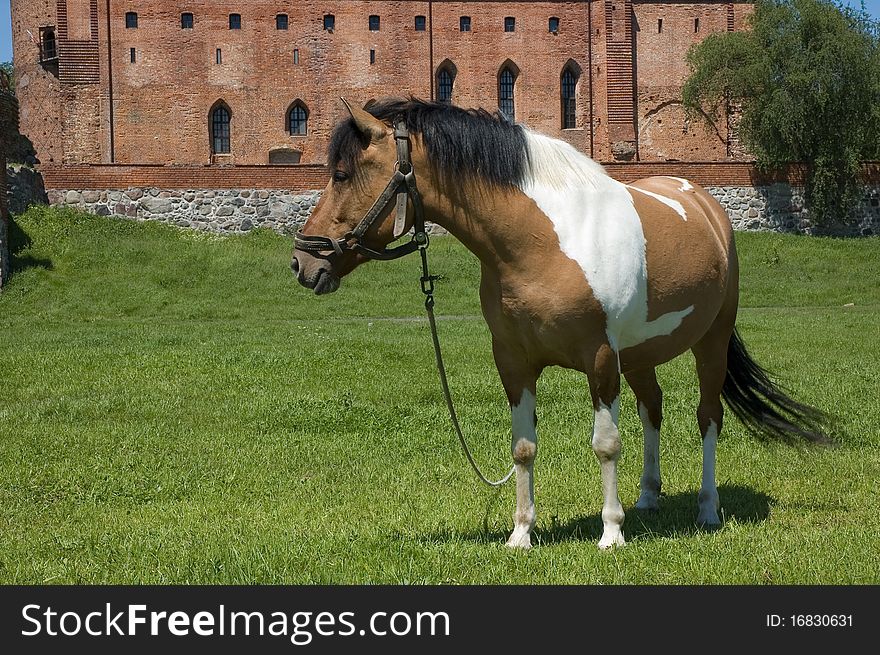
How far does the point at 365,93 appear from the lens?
49750 millimetres

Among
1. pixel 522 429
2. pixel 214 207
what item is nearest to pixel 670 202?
pixel 522 429

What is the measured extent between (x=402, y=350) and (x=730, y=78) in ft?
97.4

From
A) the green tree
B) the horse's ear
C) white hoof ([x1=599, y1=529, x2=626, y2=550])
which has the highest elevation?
the green tree

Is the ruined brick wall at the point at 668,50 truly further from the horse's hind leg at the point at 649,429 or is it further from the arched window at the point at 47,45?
the horse's hind leg at the point at 649,429

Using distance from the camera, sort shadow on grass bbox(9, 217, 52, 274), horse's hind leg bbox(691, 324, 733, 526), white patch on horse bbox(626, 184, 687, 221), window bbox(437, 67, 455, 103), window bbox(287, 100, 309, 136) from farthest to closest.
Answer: window bbox(437, 67, 455, 103) < window bbox(287, 100, 309, 136) < shadow on grass bbox(9, 217, 52, 274) < horse's hind leg bbox(691, 324, 733, 526) < white patch on horse bbox(626, 184, 687, 221)

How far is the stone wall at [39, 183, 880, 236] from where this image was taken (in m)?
34.3

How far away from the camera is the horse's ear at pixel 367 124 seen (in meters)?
5.29

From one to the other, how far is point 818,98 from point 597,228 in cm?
3373

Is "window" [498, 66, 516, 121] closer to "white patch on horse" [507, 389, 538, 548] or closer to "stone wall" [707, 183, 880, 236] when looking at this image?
"stone wall" [707, 183, 880, 236]

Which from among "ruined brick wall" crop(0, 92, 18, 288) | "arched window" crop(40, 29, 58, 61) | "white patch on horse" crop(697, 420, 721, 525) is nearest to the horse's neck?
"white patch on horse" crop(697, 420, 721, 525)

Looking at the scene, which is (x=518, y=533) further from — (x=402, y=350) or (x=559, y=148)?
(x=402, y=350)

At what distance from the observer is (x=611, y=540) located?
18.4 ft

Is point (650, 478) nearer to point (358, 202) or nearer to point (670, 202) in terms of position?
point (670, 202)

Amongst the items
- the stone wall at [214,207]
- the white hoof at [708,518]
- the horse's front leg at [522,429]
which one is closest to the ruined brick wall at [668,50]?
the stone wall at [214,207]
